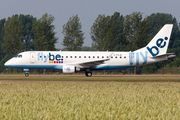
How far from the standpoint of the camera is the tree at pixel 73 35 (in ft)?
217

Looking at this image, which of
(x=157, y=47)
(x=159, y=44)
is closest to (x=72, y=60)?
(x=157, y=47)

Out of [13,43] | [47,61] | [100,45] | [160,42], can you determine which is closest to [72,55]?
[47,61]

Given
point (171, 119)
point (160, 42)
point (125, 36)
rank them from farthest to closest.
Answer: point (125, 36) → point (160, 42) → point (171, 119)

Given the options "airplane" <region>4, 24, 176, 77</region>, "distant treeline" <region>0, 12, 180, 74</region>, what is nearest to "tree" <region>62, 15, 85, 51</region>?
"distant treeline" <region>0, 12, 180, 74</region>

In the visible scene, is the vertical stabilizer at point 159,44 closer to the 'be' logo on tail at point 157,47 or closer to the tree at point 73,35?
the 'be' logo on tail at point 157,47

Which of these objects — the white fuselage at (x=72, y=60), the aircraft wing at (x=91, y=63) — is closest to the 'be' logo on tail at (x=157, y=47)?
the white fuselage at (x=72, y=60)

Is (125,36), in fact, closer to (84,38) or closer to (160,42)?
(84,38)

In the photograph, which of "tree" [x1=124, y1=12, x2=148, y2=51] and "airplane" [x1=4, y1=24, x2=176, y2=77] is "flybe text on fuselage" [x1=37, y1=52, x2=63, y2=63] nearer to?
"airplane" [x1=4, y1=24, x2=176, y2=77]

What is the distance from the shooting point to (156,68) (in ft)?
233

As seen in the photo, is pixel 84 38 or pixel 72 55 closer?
pixel 72 55

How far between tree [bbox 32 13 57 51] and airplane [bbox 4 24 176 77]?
21178 millimetres

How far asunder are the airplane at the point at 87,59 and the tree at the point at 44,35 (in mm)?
21178

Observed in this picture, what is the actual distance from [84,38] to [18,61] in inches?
1028

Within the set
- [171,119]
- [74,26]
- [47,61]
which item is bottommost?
[171,119]
